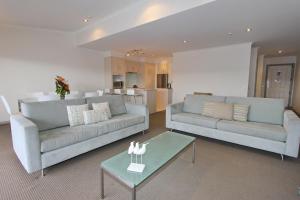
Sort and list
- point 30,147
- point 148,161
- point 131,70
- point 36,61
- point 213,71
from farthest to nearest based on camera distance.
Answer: point 131,70, point 213,71, point 36,61, point 30,147, point 148,161

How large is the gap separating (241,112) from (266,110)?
446 millimetres

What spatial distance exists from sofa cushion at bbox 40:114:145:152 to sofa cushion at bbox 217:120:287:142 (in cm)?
190

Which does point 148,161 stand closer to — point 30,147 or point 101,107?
point 30,147

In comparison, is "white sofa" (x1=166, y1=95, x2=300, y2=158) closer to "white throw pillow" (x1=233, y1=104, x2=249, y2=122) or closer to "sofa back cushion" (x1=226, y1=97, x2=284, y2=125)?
"sofa back cushion" (x1=226, y1=97, x2=284, y2=125)

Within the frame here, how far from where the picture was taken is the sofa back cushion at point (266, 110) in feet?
10.00

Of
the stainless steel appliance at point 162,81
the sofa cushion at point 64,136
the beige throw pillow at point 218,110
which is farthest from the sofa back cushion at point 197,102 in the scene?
the stainless steel appliance at point 162,81

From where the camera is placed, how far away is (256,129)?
107 inches

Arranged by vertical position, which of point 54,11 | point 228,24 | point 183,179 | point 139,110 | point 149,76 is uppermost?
point 54,11

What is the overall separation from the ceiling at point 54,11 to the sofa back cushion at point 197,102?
100 inches

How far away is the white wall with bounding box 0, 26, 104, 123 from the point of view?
439 centimetres

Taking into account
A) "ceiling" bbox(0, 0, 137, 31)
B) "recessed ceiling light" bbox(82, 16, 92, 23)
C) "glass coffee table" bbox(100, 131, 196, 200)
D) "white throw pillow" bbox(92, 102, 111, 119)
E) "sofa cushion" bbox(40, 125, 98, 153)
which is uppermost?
"recessed ceiling light" bbox(82, 16, 92, 23)

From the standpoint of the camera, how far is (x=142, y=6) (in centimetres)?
324

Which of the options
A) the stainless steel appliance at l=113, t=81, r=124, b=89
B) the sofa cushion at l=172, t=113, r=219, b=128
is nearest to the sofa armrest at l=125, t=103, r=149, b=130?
the sofa cushion at l=172, t=113, r=219, b=128

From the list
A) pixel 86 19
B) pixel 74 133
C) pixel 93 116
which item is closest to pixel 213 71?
pixel 86 19
